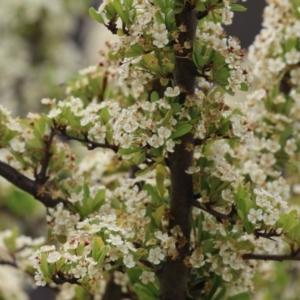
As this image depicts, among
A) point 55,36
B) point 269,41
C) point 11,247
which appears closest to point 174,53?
point 269,41

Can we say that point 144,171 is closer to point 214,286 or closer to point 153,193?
point 153,193

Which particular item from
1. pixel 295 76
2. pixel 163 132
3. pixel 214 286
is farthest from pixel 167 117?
pixel 295 76

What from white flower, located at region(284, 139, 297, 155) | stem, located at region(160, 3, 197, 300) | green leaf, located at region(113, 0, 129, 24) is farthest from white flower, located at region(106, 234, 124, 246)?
white flower, located at region(284, 139, 297, 155)

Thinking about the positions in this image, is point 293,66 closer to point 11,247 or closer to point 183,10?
point 183,10

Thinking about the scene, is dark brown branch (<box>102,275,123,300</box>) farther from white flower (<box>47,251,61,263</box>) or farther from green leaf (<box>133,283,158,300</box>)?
white flower (<box>47,251,61,263</box>)

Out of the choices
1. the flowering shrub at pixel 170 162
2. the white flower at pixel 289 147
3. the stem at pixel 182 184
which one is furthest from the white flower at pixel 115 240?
the white flower at pixel 289 147

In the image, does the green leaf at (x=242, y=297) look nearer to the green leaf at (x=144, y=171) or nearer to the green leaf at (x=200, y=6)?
the green leaf at (x=144, y=171)
